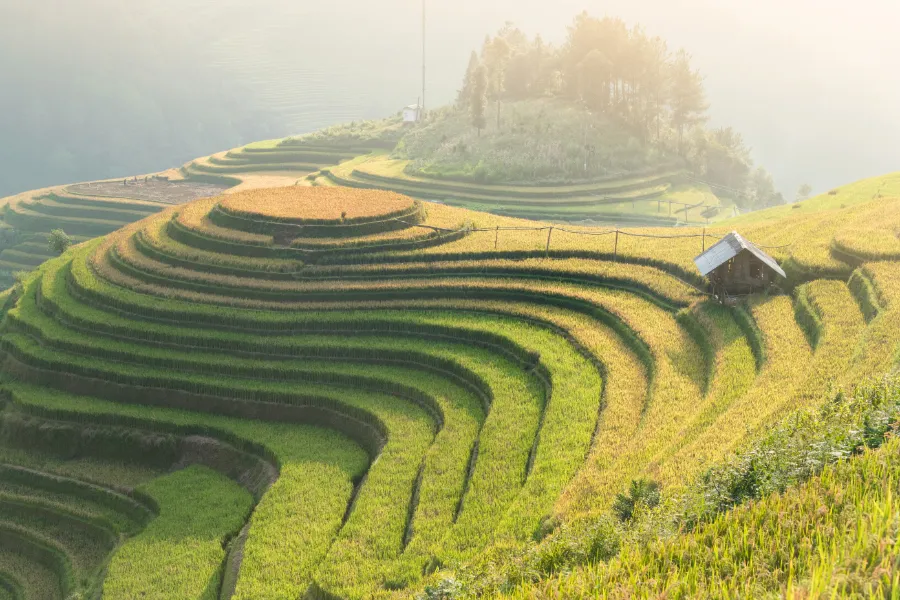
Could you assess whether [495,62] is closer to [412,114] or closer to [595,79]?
[595,79]

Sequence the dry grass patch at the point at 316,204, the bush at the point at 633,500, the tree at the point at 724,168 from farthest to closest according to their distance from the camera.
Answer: the tree at the point at 724,168 → the dry grass patch at the point at 316,204 → the bush at the point at 633,500

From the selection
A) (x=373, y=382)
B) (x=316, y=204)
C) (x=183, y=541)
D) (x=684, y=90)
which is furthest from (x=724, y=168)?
(x=183, y=541)

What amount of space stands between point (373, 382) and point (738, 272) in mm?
10308

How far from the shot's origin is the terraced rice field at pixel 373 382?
13.2m

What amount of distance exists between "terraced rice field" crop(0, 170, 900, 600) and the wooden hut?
615 millimetres

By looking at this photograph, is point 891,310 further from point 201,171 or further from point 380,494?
point 201,171

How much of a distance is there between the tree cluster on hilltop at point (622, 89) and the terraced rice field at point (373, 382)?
118 ft

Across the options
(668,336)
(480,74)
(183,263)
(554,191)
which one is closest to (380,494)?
(668,336)

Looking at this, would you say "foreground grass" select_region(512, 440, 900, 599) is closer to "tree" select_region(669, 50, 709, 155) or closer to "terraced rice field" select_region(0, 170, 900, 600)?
"terraced rice field" select_region(0, 170, 900, 600)

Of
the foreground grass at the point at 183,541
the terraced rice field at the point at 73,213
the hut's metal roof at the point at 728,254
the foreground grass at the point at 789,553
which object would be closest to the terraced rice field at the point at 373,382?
the foreground grass at the point at 183,541

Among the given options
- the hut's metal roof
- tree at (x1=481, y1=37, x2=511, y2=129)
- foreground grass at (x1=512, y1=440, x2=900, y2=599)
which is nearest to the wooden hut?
the hut's metal roof

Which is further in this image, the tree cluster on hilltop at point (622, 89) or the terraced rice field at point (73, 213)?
the tree cluster on hilltop at point (622, 89)

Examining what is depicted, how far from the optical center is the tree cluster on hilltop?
6156cm

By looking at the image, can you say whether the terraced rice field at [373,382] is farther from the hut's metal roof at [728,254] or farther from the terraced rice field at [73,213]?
the terraced rice field at [73,213]
